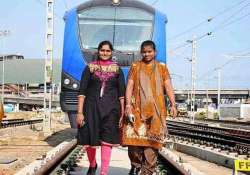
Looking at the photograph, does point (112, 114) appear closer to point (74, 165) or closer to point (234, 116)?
point (74, 165)

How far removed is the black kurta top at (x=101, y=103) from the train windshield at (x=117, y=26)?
6107 millimetres

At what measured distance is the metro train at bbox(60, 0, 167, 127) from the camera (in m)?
13.0

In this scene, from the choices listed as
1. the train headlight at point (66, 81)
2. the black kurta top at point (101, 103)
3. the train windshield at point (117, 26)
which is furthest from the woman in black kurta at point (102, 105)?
the train windshield at point (117, 26)

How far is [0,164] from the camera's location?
9766 mm

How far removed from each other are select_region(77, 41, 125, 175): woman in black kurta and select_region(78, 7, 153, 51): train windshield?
6.10 meters

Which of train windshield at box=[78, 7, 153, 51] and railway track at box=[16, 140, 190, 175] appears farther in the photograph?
train windshield at box=[78, 7, 153, 51]

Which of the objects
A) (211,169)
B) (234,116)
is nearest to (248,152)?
(211,169)

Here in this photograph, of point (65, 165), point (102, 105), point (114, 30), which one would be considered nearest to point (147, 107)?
point (102, 105)

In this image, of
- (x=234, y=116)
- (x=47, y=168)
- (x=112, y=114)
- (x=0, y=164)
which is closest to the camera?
(x=112, y=114)

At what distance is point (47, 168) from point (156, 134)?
2.17m

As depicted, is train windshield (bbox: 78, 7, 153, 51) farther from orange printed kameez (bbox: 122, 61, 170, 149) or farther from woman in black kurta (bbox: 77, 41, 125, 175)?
orange printed kameez (bbox: 122, 61, 170, 149)

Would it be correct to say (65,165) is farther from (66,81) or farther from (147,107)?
(66,81)

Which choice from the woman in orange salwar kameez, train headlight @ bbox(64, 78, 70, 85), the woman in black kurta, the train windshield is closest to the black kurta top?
the woman in black kurta

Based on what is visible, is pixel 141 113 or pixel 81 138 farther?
pixel 81 138
